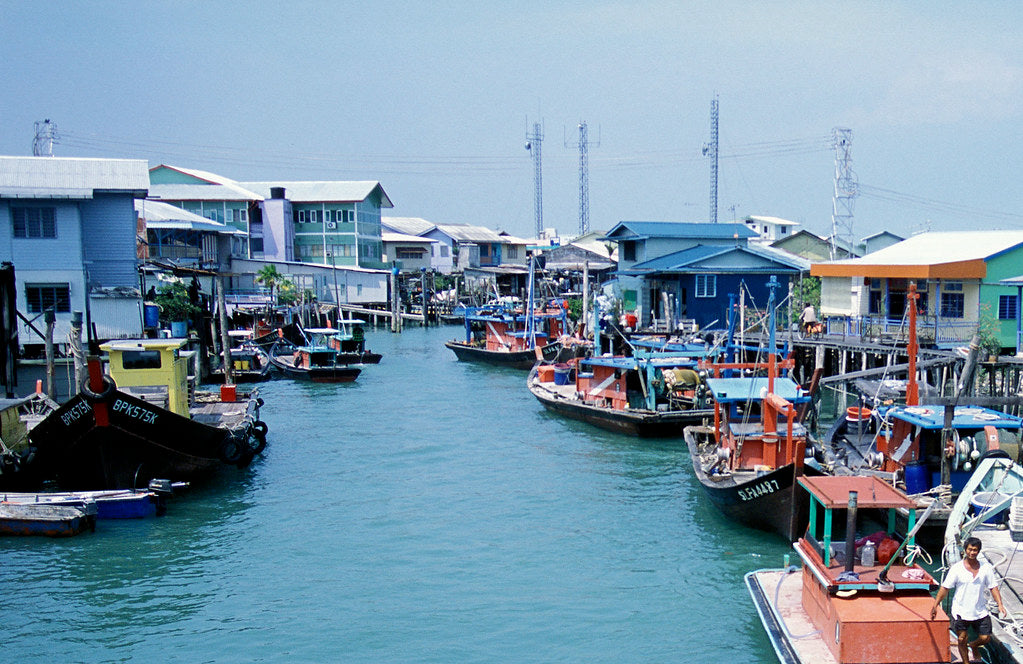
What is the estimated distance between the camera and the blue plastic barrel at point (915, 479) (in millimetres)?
14445

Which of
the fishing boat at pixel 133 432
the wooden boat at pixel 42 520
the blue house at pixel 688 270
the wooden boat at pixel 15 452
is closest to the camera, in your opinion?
the wooden boat at pixel 42 520

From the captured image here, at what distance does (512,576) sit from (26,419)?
1251cm

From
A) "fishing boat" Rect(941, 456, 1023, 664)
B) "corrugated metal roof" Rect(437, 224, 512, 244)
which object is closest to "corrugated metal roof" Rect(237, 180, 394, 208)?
"corrugated metal roof" Rect(437, 224, 512, 244)

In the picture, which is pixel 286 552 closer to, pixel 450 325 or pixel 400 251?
pixel 450 325

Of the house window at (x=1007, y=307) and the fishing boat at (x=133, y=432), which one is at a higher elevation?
the house window at (x=1007, y=307)

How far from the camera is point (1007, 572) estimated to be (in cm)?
1112

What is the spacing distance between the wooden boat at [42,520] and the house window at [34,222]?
14.6 meters

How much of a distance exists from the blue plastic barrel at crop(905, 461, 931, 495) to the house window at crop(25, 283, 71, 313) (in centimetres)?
2452

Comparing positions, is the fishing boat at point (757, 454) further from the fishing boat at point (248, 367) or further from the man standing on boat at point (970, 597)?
the fishing boat at point (248, 367)

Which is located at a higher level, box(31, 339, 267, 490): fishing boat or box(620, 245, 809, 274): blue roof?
box(620, 245, 809, 274): blue roof

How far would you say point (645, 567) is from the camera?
15195 mm

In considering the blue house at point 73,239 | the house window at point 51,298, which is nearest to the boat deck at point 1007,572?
the blue house at point 73,239

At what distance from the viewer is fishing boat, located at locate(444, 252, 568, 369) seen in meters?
42.8

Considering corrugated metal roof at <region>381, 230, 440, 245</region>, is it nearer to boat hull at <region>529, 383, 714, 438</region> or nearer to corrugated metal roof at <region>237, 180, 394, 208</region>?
corrugated metal roof at <region>237, 180, 394, 208</region>
